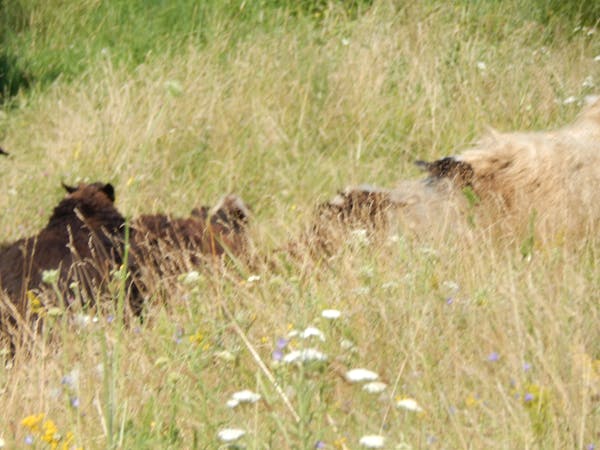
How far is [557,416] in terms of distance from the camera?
2787 mm

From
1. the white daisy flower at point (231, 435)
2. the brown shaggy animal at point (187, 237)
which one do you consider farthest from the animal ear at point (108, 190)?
the white daisy flower at point (231, 435)

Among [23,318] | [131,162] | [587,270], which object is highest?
[587,270]

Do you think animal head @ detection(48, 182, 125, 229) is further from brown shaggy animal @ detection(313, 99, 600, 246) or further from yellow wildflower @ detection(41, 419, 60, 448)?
yellow wildflower @ detection(41, 419, 60, 448)

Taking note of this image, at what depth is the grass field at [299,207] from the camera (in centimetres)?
288

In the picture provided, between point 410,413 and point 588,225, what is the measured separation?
6.89 ft

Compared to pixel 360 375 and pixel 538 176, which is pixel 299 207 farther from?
pixel 360 375

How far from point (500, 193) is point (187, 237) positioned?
1.46m

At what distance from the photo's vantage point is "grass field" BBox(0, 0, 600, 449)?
2.88m

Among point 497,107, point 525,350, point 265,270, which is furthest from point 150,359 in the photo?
point 497,107

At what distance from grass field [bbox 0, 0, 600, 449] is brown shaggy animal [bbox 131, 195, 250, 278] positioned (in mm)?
143

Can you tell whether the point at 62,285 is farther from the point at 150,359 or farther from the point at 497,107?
the point at 497,107

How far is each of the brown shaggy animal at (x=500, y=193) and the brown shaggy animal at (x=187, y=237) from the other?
462 millimetres

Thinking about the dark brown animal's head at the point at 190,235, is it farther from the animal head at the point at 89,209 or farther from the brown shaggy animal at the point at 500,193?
the brown shaggy animal at the point at 500,193

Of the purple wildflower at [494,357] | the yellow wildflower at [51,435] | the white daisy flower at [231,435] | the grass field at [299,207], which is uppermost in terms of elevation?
the white daisy flower at [231,435]
